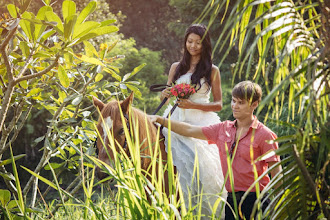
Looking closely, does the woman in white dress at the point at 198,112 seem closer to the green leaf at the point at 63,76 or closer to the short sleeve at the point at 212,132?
the short sleeve at the point at 212,132

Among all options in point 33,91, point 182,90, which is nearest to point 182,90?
point 182,90

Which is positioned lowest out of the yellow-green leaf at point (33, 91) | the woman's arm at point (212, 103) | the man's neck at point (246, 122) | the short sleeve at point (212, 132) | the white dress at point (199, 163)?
the white dress at point (199, 163)

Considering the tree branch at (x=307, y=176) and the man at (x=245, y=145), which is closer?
the tree branch at (x=307, y=176)

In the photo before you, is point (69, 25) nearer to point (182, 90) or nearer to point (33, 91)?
point (33, 91)

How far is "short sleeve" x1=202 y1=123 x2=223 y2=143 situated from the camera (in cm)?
386

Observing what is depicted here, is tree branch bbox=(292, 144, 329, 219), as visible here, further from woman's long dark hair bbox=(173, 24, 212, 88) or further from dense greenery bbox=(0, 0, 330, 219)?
woman's long dark hair bbox=(173, 24, 212, 88)

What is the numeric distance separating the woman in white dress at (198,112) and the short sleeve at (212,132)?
210 millimetres

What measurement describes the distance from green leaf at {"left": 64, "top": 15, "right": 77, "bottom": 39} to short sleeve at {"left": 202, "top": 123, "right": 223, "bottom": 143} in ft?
4.88

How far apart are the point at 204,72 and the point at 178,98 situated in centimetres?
43

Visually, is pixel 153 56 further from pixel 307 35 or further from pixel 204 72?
pixel 307 35

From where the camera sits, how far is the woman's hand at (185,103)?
426cm

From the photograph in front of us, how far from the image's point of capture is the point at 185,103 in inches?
168

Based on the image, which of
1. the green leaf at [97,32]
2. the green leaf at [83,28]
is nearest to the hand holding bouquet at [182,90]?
the green leaf at [97,32]

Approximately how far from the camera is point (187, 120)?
4.47 m
